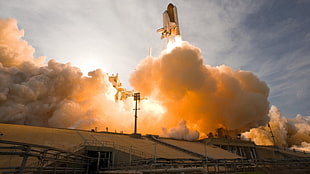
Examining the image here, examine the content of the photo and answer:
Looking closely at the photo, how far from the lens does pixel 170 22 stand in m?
46.9

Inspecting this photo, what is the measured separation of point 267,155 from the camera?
53844mm

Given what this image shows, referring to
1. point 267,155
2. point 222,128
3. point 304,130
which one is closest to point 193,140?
point 222,128

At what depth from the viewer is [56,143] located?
73.5ft

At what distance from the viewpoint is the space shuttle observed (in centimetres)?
4687

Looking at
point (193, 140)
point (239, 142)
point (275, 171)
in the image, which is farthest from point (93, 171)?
point (239, 142)

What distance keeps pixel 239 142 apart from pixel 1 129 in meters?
50.3

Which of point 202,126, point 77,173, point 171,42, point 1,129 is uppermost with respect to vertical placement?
point 171,42

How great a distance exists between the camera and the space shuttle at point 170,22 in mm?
46866

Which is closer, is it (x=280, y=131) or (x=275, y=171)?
(x=275, y=171)

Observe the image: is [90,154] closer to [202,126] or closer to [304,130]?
[202,126]

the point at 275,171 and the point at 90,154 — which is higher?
the point at 90,154

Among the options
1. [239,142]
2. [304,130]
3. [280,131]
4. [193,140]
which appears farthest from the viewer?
[304,130]

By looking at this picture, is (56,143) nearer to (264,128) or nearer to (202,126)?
(202,126)

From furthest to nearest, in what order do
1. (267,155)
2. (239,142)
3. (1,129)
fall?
(267,155) < (239,142) < (1,129)
